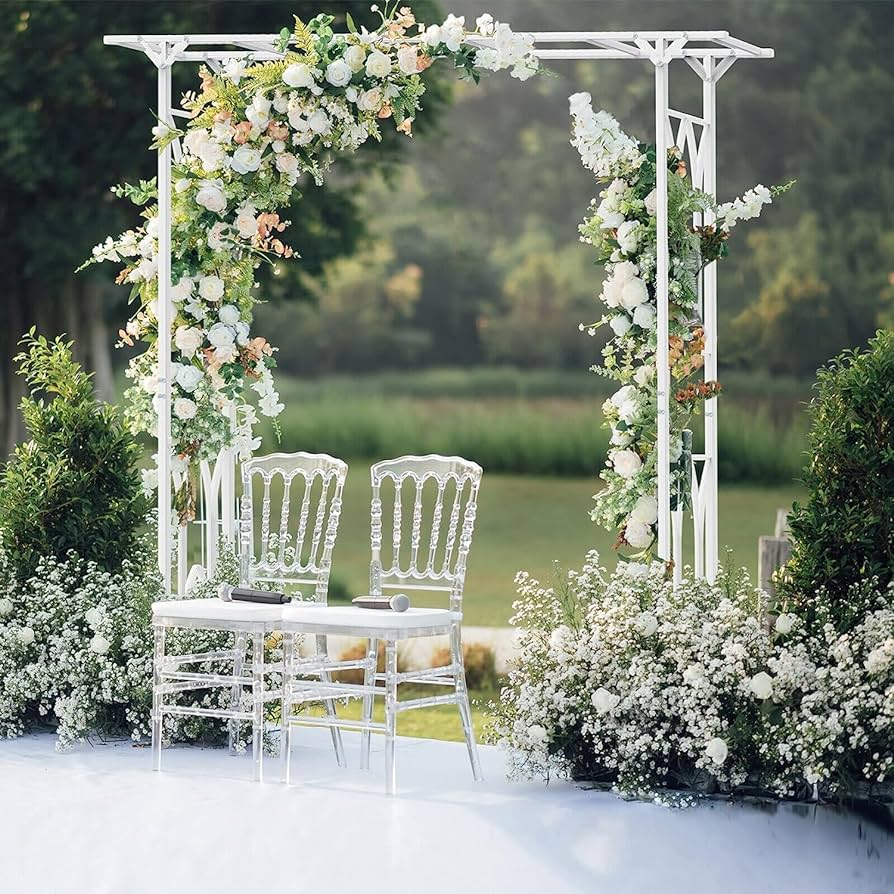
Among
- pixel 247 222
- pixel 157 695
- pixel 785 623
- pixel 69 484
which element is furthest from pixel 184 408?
pixel 785 623

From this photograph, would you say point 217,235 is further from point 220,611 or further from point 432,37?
point 220,611

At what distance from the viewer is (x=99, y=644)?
5812 millimetres

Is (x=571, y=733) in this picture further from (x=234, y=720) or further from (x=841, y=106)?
(x=841, y=106)

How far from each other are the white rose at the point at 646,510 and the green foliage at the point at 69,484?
209cm

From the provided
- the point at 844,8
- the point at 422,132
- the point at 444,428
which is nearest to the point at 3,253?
the point at 422,132

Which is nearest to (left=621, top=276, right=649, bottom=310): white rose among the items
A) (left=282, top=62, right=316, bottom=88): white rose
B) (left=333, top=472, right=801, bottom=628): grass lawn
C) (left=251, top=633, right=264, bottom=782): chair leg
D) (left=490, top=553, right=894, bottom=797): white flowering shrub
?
(left=490, top=553, right=894, bottom=797): white flowering shrub

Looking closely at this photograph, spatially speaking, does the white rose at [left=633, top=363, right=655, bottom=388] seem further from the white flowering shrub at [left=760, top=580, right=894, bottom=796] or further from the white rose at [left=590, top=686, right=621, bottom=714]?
the white rose at [left=590, top=686, right=621, bottom=714]

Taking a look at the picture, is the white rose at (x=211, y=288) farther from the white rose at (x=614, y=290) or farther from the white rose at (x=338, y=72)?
the white rose at (x=614, y=290)

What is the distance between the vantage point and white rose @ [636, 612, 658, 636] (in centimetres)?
501

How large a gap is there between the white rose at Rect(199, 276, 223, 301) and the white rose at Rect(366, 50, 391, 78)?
99 centimetres

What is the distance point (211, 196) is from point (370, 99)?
2.32 ft

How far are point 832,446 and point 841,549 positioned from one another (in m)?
0.33

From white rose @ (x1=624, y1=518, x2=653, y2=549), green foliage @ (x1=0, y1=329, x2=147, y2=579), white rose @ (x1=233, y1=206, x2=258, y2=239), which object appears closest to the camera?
white rose @ (x1=624, y1=518, x2=653, y2=549)

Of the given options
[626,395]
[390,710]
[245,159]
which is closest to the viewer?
[390,710]
